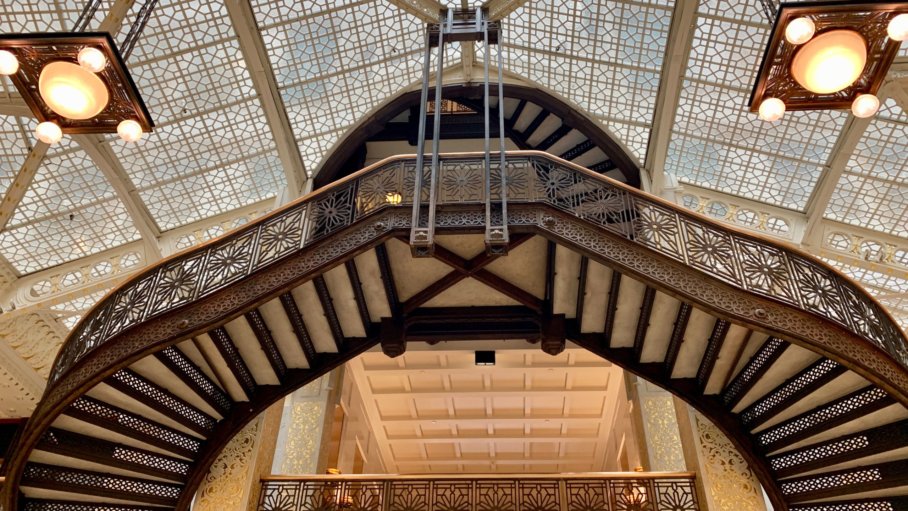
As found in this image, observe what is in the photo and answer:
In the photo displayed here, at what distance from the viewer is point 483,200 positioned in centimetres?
530

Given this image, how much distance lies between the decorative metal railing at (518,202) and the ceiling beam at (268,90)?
341 centimetres

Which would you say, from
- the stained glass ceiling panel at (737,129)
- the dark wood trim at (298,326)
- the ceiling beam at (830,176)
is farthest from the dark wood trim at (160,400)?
the ceiling beam at (830,176)

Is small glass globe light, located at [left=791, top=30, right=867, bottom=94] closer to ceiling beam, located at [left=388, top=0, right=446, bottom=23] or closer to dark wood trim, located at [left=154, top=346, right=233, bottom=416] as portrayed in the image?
dark wood trim, located at [left=154, top=346, right=233, bottom=416]

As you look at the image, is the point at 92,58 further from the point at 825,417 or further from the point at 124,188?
the point at 825,417

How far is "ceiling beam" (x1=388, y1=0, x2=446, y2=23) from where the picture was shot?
27.4ft

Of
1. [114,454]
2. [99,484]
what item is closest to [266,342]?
[114,454]

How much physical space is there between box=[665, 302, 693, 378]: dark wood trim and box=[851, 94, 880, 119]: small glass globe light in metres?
2.07

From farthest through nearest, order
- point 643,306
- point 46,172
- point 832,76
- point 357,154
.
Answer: point 357,154
point 46,172
point 643,306
point 832,76

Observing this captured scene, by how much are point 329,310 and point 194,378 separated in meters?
1.46

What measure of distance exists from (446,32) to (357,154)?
13.9 ft

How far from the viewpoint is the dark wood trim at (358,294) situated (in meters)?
5.67

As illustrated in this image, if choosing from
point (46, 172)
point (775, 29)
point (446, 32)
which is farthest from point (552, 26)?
point (46, 172)

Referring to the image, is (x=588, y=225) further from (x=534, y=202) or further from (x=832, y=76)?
(x=832, y=76)

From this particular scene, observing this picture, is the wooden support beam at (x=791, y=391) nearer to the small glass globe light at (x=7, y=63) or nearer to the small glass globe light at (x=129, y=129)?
the small glass globe light at (x=129, y=129)
